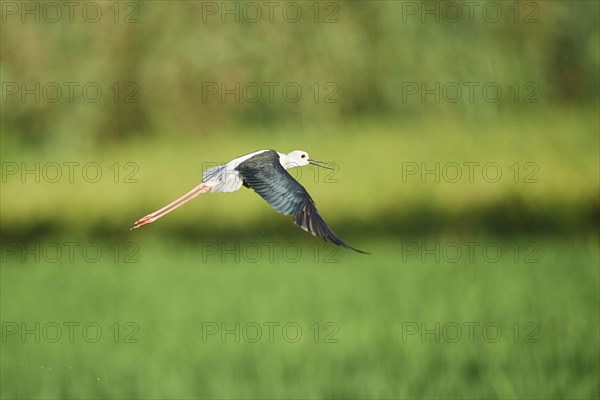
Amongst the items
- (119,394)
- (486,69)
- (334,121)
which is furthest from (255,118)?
(119,394)

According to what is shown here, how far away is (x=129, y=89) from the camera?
460 inches

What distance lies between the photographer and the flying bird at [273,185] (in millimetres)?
3008

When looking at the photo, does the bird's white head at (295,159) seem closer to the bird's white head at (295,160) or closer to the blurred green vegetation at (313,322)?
the bird's white head at (295,160)

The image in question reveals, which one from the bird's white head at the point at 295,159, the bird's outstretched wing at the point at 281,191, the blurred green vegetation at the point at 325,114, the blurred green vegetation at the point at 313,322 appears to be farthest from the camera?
the blurred green vegetation at the point at 325,114

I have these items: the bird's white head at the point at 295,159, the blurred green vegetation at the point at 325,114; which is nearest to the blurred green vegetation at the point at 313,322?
the blurred green vegetation at the point at 325,114

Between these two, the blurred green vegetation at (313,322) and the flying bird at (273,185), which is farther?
the blurred green vegetation at (313,322)

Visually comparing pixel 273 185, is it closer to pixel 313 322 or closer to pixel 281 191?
pixel 281 191

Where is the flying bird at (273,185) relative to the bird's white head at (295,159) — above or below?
below

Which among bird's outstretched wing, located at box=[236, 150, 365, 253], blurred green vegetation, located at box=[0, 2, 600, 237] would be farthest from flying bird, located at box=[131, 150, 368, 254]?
blurred green vegetation, located at box=[0, 2, 600, 237]

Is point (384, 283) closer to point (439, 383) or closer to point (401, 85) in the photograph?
point (439, 383)

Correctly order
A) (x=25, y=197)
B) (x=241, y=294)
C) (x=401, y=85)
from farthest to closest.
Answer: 1. (x=401, y=85)
2. (x=25, y=197)
3. (x=241, y=294)

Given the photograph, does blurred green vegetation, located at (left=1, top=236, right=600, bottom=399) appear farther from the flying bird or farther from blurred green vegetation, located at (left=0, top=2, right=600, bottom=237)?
the flying bird

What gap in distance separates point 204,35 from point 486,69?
8.35 feet

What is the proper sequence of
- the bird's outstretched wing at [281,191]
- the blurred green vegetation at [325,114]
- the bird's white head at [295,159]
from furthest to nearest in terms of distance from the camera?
the blurred green vegetation at [325,114]
the bird's white head at [295,159]
the bird's outstretched wing at [281,191]
